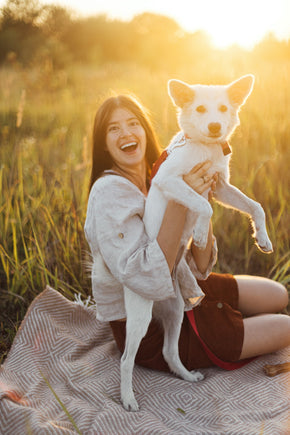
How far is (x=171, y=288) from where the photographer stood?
6.99 ft

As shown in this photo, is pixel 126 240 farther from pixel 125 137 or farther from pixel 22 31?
pixel 22 31

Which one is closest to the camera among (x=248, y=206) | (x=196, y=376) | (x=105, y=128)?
(x=248, y=206)

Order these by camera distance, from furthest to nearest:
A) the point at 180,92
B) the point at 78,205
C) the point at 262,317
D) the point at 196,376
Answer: the point at 78,205 < the point at 262,317 < the point at 196,376 < the point at 180,92

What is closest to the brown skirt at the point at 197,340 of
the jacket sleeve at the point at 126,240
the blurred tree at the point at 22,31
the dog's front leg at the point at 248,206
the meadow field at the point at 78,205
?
the jacket sleeve at the point at 126,240

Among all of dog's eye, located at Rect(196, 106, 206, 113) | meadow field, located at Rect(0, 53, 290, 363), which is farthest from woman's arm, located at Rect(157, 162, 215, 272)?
meadow field, located at Rect(0, 53, 290, 363)

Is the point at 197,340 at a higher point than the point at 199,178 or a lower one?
lower

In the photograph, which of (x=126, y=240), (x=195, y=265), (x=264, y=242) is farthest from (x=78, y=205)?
(x=264, y=242)

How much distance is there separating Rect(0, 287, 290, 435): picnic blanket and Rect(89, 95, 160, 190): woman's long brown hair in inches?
37.8

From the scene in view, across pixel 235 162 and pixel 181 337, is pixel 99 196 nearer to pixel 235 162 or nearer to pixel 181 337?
pixel 181 337

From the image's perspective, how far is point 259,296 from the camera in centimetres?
295

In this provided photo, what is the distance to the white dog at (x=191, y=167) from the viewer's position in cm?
202

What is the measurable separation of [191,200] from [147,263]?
0.39 metres

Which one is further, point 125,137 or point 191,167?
point 125,137

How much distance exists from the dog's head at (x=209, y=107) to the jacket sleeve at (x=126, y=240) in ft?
1.63
